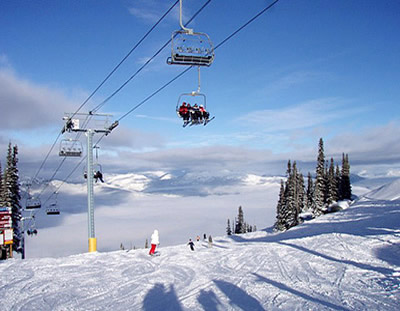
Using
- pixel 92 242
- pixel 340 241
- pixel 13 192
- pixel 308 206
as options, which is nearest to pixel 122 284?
pixel 92 242

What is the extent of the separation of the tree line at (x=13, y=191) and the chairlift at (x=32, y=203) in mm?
1877

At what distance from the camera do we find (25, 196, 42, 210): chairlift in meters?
39.8

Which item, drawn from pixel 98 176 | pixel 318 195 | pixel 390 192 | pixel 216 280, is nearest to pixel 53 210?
pixel 98 176

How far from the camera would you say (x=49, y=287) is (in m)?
12.3

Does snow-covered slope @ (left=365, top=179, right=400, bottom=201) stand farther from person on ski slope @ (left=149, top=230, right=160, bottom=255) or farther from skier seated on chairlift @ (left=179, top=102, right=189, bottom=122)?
skier seated on chairlift @ (left=179, top=102, right=189, bottom=122)

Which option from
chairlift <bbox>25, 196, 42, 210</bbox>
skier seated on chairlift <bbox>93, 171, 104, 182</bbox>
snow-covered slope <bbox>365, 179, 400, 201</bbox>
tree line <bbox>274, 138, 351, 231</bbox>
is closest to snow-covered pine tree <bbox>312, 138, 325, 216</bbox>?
tree line <bbox>274, 138, 351, 231</bbox>

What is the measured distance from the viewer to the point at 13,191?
4250 cm

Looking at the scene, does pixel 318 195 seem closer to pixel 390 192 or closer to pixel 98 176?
pixel 390 192

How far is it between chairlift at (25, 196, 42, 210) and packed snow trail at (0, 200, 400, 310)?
79.2 ft

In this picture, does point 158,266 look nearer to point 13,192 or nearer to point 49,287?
point 49,287

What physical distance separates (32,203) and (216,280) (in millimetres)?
34680

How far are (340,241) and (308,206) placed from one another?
76.1m

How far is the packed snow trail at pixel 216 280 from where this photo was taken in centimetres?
1018

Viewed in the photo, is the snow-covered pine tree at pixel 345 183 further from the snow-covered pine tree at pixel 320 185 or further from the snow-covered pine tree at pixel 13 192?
the snow-covered pine tree at pixel 13 192
